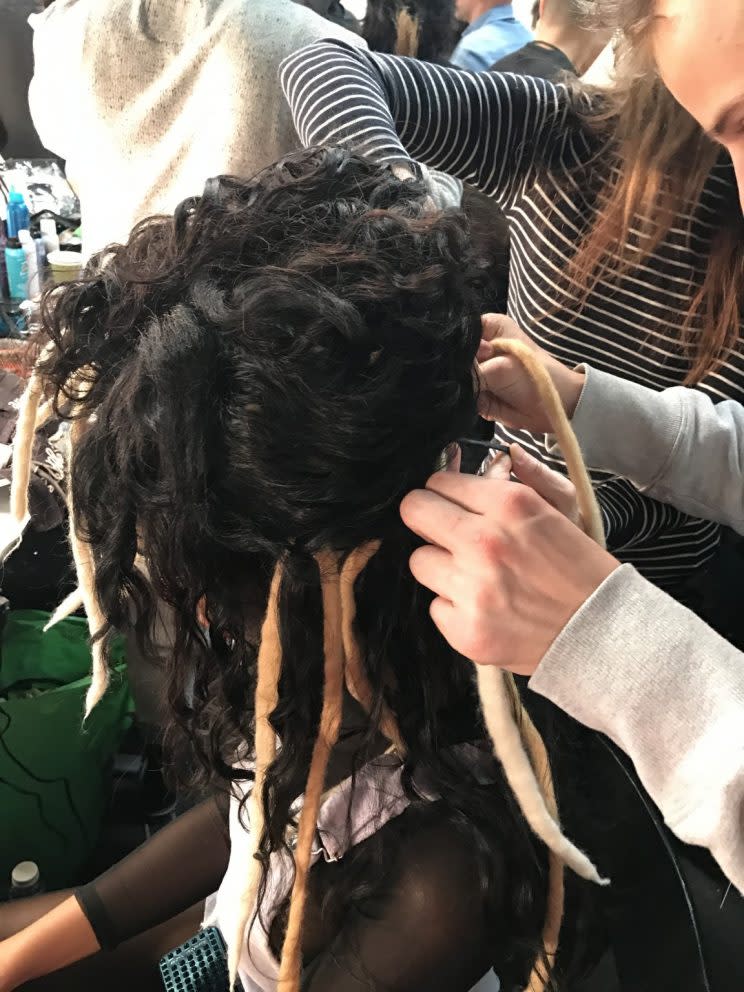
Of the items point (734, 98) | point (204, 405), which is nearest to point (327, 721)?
point (204, 405)

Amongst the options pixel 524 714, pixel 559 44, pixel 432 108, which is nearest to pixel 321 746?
pixel 524 714

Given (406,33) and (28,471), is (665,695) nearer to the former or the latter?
(28,471)

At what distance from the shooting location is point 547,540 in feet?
1.58

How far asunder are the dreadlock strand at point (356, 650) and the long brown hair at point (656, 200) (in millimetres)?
480

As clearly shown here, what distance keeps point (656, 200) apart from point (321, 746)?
63cm

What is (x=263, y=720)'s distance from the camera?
1.80 feet

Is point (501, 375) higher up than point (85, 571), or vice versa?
point (501, 375)

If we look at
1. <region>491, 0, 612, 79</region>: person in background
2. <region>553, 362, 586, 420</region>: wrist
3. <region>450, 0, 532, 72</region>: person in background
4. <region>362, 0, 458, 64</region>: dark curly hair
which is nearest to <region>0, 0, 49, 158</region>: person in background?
<region>362, 0, 458, 64</region>: dark curly hair

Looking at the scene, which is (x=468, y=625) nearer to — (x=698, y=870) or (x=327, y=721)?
(x=327, y=721)

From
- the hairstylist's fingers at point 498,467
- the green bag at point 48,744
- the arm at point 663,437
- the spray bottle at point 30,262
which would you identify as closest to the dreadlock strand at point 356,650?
the hairstylist's fingers at point 498,467

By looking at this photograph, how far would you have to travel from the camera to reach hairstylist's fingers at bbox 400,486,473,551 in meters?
0.47

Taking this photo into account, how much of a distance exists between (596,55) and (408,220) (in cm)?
99

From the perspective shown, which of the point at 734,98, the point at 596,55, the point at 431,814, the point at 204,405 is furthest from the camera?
the point at 596,55

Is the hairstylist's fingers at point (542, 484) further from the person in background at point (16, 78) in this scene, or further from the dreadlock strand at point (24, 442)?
the person in background at point (16, 78)
